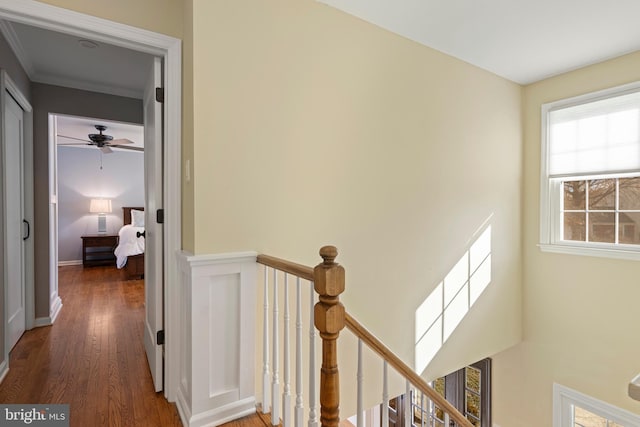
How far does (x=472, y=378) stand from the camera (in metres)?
4.30

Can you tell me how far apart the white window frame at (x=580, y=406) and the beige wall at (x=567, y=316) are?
59 mm

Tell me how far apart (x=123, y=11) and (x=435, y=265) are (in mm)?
2770

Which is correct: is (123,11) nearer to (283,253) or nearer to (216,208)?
(216,208)

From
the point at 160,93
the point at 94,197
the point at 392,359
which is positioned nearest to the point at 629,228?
the point at 392,359

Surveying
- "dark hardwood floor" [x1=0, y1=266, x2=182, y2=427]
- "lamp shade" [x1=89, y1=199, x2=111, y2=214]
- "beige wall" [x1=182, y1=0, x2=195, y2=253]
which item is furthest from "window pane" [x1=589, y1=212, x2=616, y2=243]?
"lamp shade" [x1=89, y1=199, x2=111, y2=214]

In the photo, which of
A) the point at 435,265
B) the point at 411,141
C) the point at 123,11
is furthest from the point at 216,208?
the point at 435,265

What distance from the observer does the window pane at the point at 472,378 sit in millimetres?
4227

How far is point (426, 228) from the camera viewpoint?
279cm

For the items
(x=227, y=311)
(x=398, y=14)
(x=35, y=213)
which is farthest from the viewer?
(x=35, y=213)

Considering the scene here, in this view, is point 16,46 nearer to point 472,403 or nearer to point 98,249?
point 98,249

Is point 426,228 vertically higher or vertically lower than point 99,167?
lower

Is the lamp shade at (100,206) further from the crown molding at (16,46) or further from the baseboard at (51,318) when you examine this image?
the crown molding at (16,46)

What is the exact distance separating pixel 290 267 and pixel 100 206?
22.4 feet

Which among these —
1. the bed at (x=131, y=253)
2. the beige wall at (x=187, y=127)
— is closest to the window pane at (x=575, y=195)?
the beige wall at (x=187, y=127)
